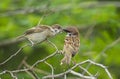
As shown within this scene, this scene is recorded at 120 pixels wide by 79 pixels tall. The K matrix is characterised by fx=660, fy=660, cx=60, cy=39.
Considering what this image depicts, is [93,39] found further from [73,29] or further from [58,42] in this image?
A: [73,29]

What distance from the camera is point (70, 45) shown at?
483cm

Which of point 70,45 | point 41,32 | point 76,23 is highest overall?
point 70,45

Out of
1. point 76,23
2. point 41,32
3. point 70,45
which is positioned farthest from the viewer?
point 76,23

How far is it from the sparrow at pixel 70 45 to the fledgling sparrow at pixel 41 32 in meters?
0.45

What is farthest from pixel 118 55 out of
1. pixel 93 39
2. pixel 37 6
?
pixel 37 6

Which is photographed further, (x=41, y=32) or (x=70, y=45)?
(x=41, y=32)

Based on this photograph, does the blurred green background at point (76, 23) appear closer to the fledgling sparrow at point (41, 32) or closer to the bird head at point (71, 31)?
the fledgling sparrow at point (41, 32)

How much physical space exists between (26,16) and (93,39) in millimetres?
1177

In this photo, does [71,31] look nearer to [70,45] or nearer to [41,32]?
[70,45]

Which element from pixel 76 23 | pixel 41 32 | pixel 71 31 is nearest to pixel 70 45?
pixel 71 31

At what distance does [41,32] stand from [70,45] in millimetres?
879

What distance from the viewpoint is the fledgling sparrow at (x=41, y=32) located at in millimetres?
5434

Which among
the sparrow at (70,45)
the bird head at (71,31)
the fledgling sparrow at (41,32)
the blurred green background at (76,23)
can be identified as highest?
the bird head at (71,31)

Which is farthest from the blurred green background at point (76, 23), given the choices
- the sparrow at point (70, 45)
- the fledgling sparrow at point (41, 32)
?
the sparrow at point (70, 45)
